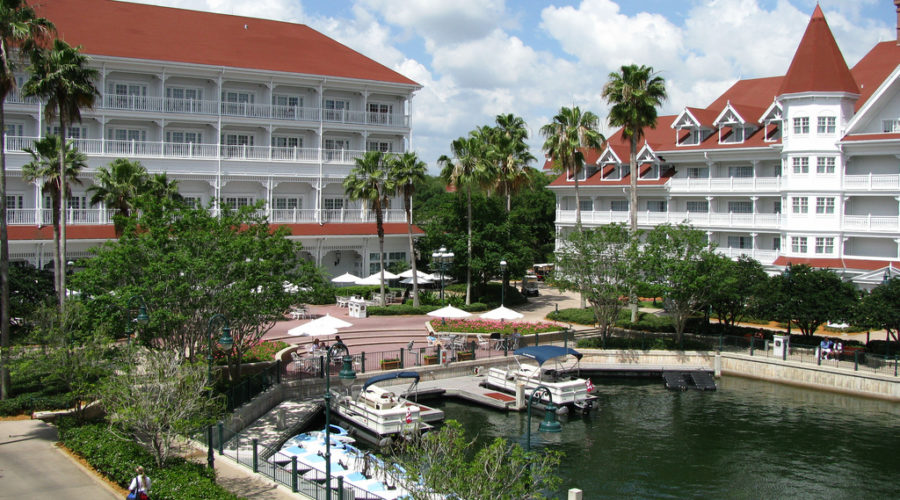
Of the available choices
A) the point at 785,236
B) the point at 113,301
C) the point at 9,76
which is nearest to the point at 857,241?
the point at 785,236

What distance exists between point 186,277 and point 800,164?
3779 centimetres

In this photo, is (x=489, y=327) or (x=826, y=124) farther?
(x=826, y=124)

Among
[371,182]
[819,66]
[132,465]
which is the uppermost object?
[819,66]

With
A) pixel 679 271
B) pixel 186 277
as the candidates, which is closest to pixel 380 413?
pixel 186 277

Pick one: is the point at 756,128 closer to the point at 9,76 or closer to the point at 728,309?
the point at 728,309

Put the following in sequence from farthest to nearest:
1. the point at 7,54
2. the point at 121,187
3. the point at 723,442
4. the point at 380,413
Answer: the point at 121,187, the point at 723,442, the point at 380,413, the point at 7,54

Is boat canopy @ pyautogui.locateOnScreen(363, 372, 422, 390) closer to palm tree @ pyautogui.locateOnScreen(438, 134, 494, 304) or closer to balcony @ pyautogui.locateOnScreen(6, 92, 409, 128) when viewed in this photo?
palm tree @ pyautogui.locateOnScreen(438, 134, 494, 304)

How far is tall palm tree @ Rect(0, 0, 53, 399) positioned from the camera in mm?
24516

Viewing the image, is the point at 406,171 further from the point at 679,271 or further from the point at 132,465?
the point at 132,465

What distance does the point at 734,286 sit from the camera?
39.0 metres

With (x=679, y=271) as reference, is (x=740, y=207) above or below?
above

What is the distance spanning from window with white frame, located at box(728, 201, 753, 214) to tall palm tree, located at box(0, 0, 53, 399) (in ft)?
146

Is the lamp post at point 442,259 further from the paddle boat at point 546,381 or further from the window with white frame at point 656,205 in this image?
the window with white frame at point 656,205

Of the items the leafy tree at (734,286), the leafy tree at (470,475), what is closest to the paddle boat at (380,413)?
the leafy tree at (470,475)
